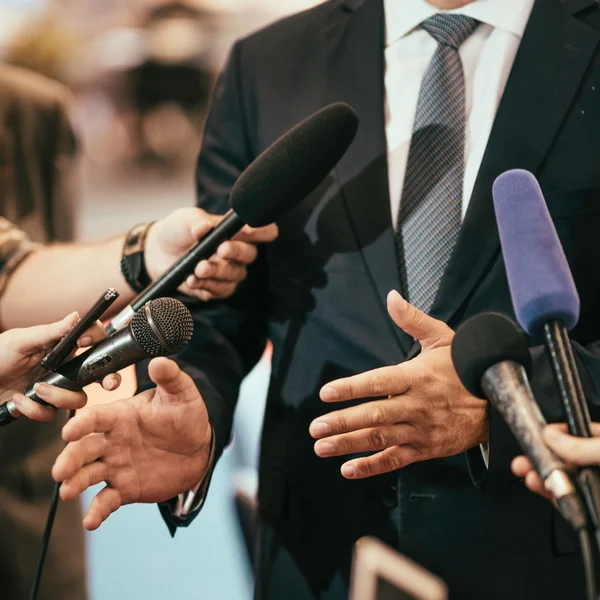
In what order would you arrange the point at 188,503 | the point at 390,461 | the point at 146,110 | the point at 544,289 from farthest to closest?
1. the point at 146,110
2. the point at 188,503
3. the point at 390,461
4. the point at 544,289

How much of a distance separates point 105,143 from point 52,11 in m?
0.40

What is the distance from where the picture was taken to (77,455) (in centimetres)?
73

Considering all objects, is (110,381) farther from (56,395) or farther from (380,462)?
(380,462)

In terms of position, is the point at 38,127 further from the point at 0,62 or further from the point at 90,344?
the point at 90,344

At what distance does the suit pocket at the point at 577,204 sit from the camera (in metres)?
0.92

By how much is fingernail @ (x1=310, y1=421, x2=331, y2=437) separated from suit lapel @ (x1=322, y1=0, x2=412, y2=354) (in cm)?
29

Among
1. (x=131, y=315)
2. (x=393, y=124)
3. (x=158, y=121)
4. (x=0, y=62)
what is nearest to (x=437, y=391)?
(x=131, y=315)

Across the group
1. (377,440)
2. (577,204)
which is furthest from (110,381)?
(577,204)

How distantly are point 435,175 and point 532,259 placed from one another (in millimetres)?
420

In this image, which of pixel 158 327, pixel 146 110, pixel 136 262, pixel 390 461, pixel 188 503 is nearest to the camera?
pixel 158 327

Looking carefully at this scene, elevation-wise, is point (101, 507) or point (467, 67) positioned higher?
point (467, 67)

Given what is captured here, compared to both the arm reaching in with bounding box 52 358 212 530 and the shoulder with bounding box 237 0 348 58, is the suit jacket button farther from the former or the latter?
the shoulder with bounding box 237 0 348 58

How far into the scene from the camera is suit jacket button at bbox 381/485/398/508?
961 millimetres

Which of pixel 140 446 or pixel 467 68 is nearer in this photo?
pixel 140 446
